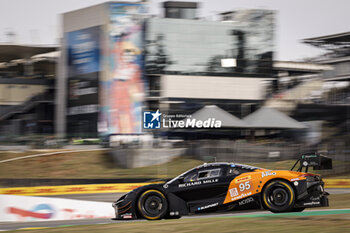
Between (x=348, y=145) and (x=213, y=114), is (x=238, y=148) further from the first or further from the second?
(x=213, y=114)

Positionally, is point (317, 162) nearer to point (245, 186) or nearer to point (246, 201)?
point (245, 186)

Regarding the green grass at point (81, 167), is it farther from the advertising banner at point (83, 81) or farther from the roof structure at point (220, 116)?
the roof structure at point (220, 116)

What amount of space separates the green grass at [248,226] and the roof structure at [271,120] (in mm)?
32809

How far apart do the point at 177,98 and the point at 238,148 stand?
12978 mm

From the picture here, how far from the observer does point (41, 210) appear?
16.9m

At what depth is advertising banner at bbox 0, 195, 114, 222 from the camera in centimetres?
1675

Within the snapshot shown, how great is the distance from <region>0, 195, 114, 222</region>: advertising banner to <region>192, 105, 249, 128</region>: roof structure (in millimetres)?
26185

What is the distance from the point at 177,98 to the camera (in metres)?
44.2

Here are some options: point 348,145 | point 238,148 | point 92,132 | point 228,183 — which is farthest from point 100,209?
point 92,132

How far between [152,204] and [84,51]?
1361 inches

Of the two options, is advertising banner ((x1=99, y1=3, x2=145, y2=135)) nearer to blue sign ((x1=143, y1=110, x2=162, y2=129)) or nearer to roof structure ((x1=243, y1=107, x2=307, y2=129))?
roof structure ((x1=243, y1=107, x2=307, y2=129))

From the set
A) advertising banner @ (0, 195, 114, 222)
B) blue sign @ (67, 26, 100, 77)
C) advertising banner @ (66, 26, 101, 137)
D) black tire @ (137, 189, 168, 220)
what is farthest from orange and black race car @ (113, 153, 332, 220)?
blue sign @ (67, 26, 100, 77)

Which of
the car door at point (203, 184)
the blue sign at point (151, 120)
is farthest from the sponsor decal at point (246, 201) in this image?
the blue sign at point (151, 120)

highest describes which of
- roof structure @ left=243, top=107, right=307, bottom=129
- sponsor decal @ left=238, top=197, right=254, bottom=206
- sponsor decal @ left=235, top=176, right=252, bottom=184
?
roof structure @ left=243, top=107, right=307, bottom=129
